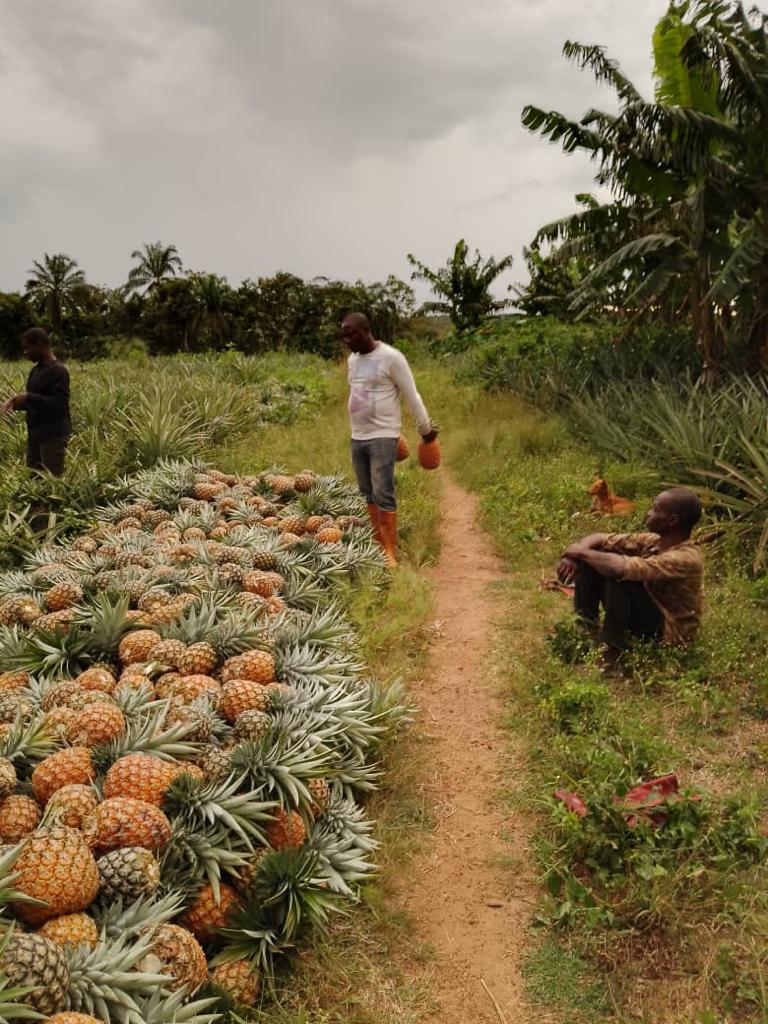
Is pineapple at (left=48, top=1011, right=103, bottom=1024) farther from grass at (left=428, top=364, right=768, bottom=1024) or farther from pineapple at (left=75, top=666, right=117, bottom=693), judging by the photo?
pineapple at (left=75, top=666, right=117, bottom=693)

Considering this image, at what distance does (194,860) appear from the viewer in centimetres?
257

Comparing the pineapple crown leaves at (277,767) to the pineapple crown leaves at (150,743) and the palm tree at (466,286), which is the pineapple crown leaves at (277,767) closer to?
the pineapple crown leaves at (150,743)

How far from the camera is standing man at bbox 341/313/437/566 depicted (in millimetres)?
5750

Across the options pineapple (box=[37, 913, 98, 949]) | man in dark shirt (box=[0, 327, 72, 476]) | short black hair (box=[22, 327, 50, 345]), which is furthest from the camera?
man in dark shirt (box=[0, 327, 72, 476])

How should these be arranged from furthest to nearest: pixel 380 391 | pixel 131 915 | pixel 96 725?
1. pixel 380 391
2. pixel 96 725
3. pixel 131 915

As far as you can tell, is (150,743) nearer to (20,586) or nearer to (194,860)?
(194,860)

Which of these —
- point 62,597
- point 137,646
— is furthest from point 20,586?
point 137,646

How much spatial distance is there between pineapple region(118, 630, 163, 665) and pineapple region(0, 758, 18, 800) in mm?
1075

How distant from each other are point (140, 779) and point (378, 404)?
148 inches

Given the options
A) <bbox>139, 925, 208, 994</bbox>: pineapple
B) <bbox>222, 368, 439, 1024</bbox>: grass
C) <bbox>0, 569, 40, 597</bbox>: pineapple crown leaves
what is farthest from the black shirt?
<bbox>139, 925, 208, 994</bbox>: pineapple

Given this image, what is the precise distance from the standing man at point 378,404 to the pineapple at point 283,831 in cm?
342

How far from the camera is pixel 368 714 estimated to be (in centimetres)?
368

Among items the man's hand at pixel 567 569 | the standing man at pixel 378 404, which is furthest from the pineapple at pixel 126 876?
the standing man at pixel 378 404

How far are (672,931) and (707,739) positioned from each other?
133cm
